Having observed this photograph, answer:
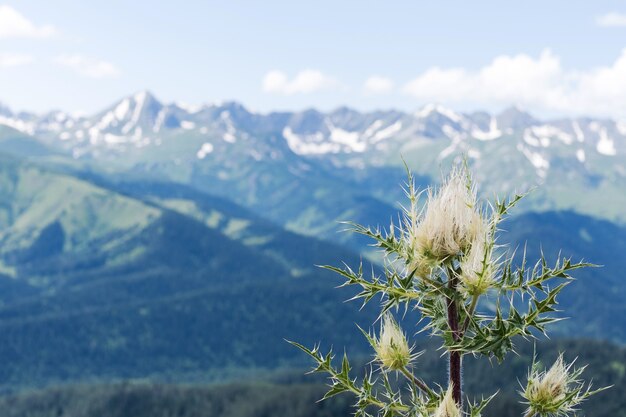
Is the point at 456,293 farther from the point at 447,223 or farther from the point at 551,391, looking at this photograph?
the point at 551,391

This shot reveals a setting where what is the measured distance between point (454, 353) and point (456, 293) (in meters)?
0.52

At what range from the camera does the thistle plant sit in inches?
250

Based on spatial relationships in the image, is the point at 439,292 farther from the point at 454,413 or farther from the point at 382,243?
the point at 454,413

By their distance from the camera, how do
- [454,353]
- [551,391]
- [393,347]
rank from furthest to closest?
[393,347]
[551,391]
[454,353]

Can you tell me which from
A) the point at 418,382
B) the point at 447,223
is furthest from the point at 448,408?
the point at 447,223

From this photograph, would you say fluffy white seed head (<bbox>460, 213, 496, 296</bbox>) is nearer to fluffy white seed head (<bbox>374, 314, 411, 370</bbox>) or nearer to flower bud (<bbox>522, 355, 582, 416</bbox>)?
fluffy white seed head (<bbox>374, 314, 411, 370</bbox>)

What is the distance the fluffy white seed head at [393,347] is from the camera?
6.85m

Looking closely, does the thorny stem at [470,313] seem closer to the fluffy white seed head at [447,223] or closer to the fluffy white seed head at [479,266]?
the fluffy white seed head at [479,266]

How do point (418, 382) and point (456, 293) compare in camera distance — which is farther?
point (418, 382)

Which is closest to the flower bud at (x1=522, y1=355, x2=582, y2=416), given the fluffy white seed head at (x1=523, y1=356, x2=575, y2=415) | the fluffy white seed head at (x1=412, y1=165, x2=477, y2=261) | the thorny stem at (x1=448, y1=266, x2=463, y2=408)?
the fluffy white seed head at (x1=523, y1=356, x2=575, y2=415)

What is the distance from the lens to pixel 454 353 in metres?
6.58

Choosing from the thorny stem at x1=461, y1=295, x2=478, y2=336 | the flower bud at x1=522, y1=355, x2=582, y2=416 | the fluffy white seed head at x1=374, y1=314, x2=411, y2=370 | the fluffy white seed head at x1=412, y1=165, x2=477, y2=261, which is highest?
the fluffy white seed head at x1=412, y1=165, x2=477, y2=261

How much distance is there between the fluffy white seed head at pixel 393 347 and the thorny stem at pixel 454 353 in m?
0.44

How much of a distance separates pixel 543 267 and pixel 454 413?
4.86 ft
